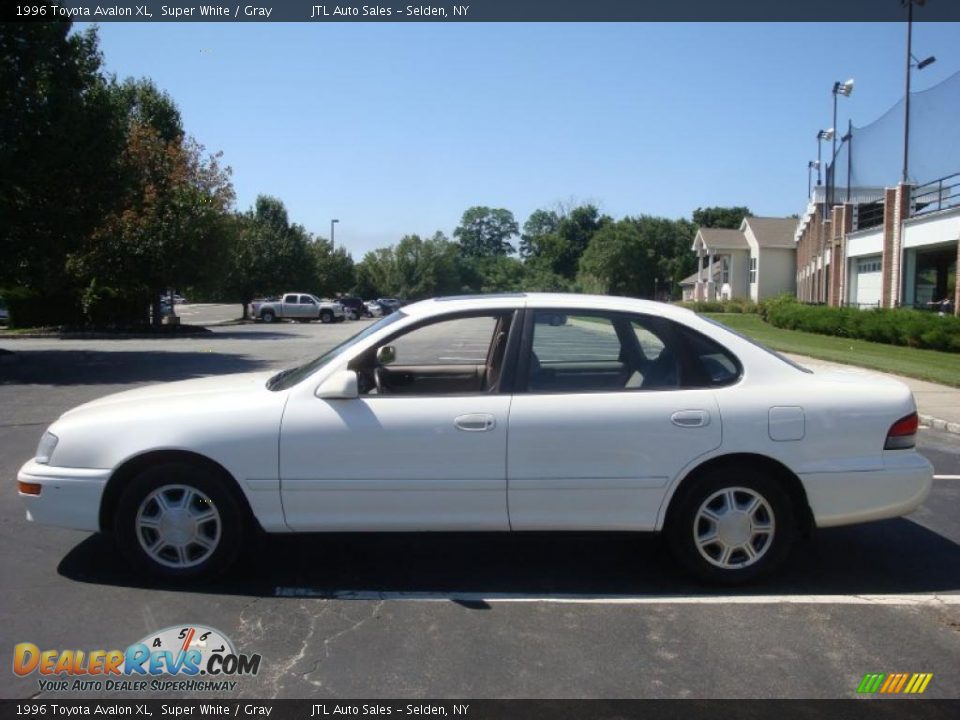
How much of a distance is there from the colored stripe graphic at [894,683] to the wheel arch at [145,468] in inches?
125

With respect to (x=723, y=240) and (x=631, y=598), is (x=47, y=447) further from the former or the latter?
(x=723, y=240)

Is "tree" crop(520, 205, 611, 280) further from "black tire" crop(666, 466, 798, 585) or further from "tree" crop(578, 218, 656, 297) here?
"black tire" crop(666, 466, 798, 585)

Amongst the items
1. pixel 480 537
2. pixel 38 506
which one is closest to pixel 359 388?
pixel 480 537

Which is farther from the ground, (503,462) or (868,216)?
(868,216)

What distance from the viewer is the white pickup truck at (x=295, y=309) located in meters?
51.0

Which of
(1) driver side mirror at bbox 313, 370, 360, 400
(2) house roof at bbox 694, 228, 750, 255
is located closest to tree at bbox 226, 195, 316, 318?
(2) house roof at bbox 694, 228, 750, 255

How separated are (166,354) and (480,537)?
19.8m

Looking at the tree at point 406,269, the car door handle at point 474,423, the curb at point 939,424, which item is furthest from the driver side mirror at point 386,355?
the tree at point 406,269

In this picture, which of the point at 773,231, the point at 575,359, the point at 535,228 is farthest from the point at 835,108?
the point at 535,228

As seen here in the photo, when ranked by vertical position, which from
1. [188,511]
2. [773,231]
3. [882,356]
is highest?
[773,231]

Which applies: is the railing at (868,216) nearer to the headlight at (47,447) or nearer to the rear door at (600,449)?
the rear door at (600,449)

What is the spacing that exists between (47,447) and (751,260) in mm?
63001
